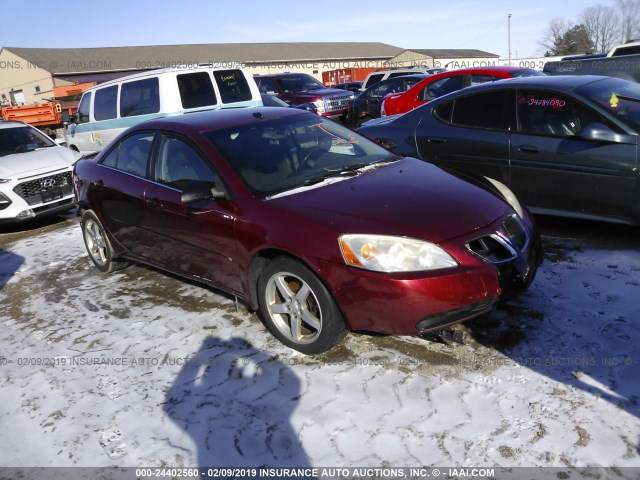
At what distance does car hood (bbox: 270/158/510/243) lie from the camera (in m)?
3.15

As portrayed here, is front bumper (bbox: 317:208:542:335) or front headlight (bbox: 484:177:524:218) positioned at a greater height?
front headlight (bbox: 484:177:524:218)

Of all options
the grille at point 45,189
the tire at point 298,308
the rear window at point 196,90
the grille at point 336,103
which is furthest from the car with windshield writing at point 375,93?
the tire at point 298,308

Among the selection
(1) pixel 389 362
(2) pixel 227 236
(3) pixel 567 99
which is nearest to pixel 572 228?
(3) pixel 567 99

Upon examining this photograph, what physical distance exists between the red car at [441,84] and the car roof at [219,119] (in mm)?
5606

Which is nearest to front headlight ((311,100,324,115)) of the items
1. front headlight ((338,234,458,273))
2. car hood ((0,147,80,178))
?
car hood ((0,147,80,178))

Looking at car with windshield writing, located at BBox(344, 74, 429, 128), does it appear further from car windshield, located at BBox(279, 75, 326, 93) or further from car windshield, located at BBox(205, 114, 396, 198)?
car windshield, located at BBox(205, 114, 396, 198)

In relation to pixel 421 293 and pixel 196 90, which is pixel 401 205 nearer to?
pixel 421 293

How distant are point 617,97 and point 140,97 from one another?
7272mm

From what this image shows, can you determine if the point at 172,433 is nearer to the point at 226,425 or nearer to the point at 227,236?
the point at 226,425

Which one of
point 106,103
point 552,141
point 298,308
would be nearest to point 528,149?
point 552,141

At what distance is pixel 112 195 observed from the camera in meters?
4.93

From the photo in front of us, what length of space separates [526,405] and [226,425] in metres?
1.60

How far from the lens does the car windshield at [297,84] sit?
15.4 m

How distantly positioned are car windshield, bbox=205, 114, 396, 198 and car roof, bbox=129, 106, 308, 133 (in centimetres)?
8
